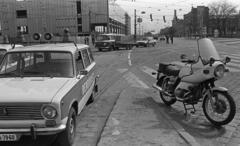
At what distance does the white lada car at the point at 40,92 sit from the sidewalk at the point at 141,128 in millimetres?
790

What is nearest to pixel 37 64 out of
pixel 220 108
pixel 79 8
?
pixel 220 108

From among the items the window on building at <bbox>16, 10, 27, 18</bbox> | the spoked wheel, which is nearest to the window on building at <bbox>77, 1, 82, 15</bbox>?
the window on building at <bbox>16, 10, 27, 18</bbox>

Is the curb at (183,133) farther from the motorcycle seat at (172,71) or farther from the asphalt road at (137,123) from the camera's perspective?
the motorcycle seat at (172,71)

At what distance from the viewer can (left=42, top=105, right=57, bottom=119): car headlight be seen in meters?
3.42

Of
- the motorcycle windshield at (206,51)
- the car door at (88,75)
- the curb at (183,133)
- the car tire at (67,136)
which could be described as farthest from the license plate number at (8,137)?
the motorcycle windshield at (206,51)

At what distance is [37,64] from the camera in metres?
4.85

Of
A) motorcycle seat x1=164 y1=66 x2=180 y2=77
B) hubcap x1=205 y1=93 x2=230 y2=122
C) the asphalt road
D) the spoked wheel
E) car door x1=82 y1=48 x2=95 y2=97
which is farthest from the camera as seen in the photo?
the spoked wheel

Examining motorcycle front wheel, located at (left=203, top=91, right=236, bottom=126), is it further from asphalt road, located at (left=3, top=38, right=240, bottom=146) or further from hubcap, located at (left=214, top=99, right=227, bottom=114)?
asphalt road, located at (left=3, top=38, right=240, bottom=146)

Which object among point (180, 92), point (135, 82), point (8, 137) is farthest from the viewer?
point (135, 82)

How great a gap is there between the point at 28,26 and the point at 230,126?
73612mm

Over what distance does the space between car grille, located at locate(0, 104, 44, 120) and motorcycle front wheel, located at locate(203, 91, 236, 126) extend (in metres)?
3.23

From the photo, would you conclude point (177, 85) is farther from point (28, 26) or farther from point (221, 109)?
point (28, 26)

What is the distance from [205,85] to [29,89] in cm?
343

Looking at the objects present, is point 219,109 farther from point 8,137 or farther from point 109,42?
point 109,42
